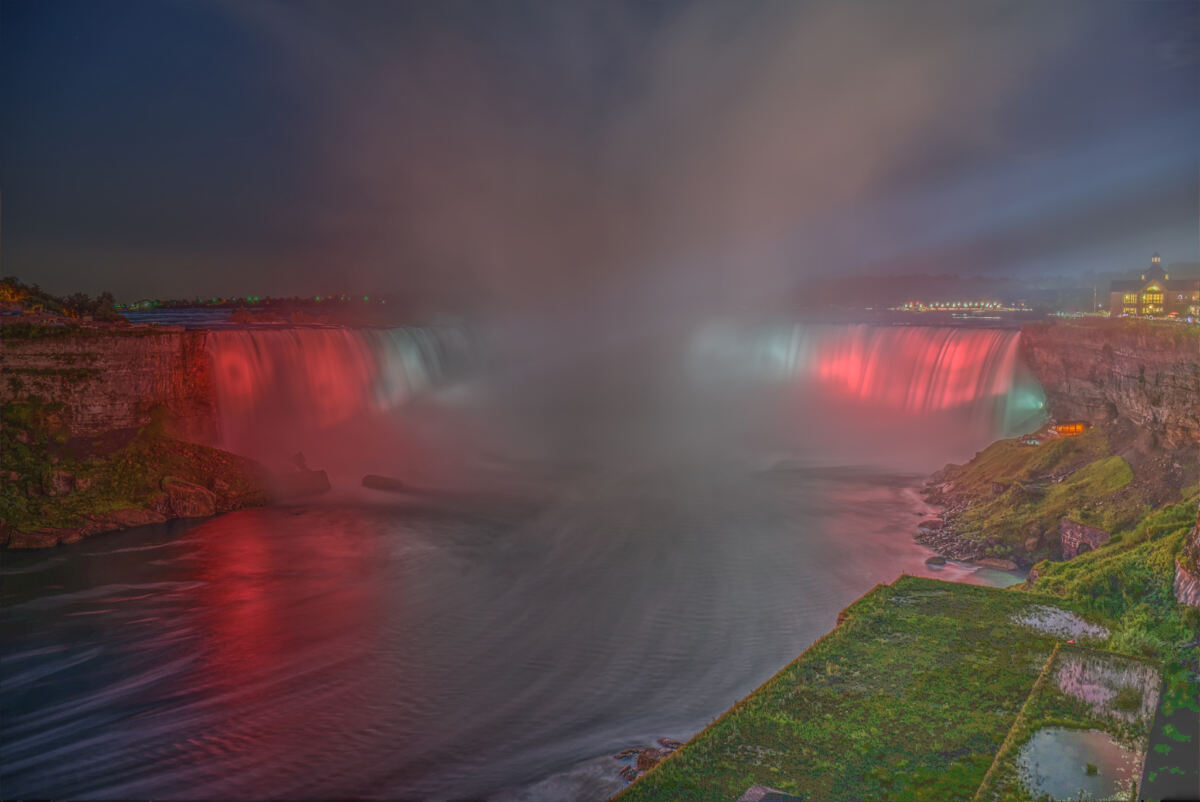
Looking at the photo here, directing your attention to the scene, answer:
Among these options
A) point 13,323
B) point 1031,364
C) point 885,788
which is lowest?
point 885,788

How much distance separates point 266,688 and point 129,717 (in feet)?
7.11

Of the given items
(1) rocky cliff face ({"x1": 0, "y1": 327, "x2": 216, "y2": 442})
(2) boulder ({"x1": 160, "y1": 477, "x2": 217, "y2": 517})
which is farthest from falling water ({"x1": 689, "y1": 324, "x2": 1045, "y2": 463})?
(1) rocky cliff face ({"x1": 0, "y1": 327, "x2": 216, "y2": 442})

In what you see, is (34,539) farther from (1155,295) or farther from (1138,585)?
(1155,295)

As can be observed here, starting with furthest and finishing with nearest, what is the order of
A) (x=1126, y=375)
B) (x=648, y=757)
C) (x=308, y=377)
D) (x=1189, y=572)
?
(x=308, y=377) → (x=1126, y=375) → (x=1189, y=572) → (x=648, y=757)

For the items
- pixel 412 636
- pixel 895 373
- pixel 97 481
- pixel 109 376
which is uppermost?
pixel 109 376

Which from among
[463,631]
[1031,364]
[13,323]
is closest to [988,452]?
[1031,364]

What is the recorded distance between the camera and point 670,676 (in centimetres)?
1501

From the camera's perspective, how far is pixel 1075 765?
922 centimetres

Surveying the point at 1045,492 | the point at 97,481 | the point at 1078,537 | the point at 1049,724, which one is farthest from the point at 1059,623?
the point at 97,481

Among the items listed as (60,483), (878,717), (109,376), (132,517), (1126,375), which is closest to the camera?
(878,717)

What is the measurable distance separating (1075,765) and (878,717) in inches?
86.3

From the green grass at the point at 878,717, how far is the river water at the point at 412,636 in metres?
2.26

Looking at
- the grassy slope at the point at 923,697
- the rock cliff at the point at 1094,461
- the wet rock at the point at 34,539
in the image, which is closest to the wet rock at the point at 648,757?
the grassy slope at the point at 923,697

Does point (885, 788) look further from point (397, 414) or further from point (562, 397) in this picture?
point (562, 397)
